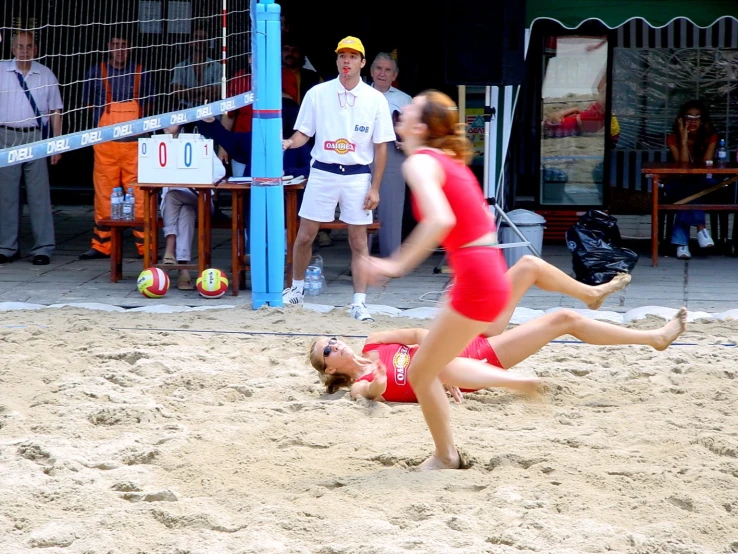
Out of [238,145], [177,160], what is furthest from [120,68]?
[177,160]

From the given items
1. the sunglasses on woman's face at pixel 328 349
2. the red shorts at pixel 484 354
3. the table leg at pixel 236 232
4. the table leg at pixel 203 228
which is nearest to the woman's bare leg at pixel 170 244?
the table leg at pixel 203 228

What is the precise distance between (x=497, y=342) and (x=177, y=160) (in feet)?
12.7

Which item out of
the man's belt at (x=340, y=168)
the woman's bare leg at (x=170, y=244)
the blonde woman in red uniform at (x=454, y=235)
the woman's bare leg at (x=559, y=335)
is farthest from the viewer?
the woman's bare leg at (x=170, y=244)

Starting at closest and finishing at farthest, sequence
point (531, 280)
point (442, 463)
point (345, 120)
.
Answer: point (442, 463), point (531, 280), point (345, 120)

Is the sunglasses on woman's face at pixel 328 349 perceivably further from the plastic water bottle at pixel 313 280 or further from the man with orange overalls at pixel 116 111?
the man with orange overalls at pixel 116 111

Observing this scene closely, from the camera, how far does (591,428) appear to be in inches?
202

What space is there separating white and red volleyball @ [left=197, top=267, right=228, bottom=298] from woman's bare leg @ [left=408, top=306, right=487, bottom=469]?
4.08 meters

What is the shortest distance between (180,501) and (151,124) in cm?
385

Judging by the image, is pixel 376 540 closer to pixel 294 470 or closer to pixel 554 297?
pixel 294 470

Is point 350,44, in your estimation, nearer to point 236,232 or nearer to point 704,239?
point 236,232

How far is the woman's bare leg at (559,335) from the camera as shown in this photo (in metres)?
5.29

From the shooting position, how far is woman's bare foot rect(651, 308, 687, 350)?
5.42 metres

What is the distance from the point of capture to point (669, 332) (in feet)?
17.9

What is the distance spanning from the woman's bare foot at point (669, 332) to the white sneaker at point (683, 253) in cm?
475
